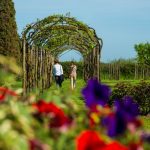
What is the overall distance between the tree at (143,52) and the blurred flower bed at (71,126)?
53.7 m

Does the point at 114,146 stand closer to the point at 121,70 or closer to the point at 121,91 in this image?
the point at 121,91

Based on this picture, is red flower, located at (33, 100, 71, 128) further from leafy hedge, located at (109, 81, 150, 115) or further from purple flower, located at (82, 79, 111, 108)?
leafy hedge, located at (109, 81, 150, 115)

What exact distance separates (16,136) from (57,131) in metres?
0.14

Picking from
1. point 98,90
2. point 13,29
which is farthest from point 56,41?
point 98,90

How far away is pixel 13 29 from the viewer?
129 feet

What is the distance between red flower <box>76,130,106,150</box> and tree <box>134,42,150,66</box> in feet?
177

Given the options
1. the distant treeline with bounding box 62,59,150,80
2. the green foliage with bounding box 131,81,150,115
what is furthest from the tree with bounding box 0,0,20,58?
the green foliage with bounding box 131,81,150,115

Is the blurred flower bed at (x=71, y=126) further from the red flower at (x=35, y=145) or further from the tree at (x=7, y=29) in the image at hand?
the tree at (x=7, y=29)

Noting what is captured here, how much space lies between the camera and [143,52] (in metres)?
58.6

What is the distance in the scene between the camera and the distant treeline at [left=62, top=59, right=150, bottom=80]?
56156mm

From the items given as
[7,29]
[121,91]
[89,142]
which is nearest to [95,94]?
[89,142]

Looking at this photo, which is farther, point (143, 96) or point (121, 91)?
point (121, 91)

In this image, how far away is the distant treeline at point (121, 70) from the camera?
5616 centimetres

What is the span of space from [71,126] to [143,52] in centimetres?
5737
